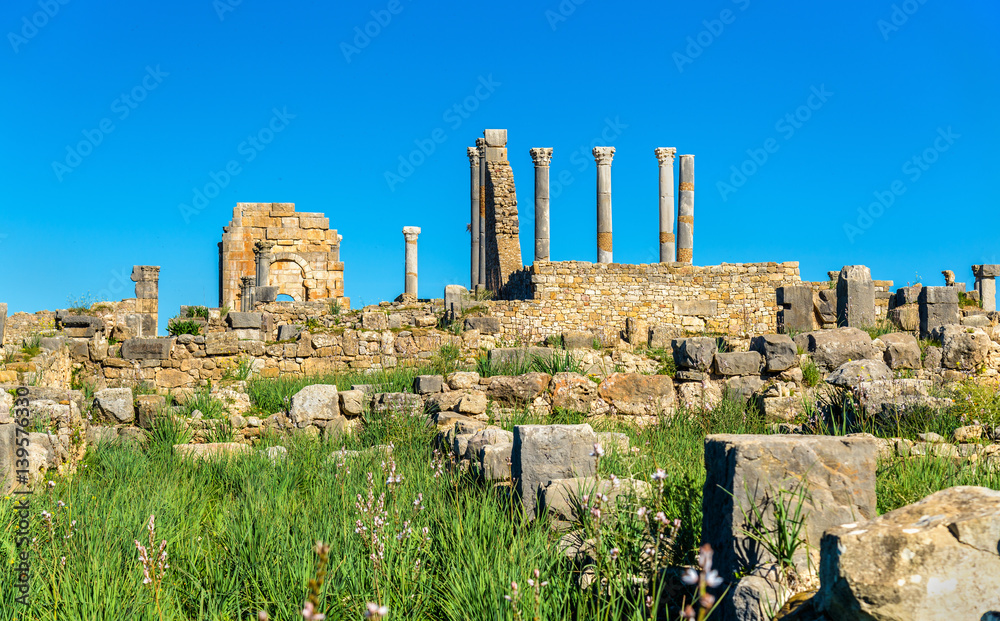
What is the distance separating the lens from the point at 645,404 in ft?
28.7

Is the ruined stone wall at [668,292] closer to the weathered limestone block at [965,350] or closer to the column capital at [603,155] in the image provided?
the column capital at [603,155]

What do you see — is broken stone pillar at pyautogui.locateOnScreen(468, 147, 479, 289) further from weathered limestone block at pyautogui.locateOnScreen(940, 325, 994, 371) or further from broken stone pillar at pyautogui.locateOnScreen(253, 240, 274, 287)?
weathered limestone block at pyautogui.locateOnScreen(940, 325, 994, 371)

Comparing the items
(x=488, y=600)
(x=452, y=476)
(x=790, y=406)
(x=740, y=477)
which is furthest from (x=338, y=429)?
(x=740, y=477)

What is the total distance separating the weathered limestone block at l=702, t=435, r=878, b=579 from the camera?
2.79 metres

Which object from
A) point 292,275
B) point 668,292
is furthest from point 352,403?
point 292,275

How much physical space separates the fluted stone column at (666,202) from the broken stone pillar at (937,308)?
45.8 ft

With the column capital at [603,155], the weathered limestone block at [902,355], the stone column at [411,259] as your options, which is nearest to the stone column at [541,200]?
the column capital at [603,155]

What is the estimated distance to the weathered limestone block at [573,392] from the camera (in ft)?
28.5

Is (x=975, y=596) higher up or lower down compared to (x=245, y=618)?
higher up

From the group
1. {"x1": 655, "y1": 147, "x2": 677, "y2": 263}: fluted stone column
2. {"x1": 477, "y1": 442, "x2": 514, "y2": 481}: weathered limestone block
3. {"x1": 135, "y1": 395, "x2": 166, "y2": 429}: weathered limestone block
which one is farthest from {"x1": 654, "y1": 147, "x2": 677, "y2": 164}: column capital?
{"x1": 477, "y1": 442, "x2": 514, "y2": 481}: weathered limestone block

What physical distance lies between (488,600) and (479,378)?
5994mm

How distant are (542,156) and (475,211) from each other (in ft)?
11.0

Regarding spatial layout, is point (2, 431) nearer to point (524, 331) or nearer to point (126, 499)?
point (126, 499)

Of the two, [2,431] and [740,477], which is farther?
[2,431]
